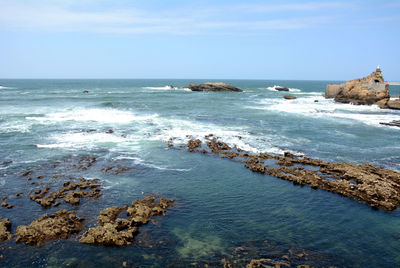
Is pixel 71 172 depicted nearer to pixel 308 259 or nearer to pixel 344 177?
pixel 308 259

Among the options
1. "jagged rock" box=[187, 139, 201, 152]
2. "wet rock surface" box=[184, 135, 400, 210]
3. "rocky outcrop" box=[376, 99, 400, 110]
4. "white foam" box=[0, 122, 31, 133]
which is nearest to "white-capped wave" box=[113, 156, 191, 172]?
"jagged rock" box=[187, 139, 201, 152]

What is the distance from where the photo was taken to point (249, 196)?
50.5ft

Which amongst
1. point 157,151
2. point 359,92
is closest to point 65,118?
point 157,151

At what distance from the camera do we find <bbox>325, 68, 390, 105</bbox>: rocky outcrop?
52094 millimetres

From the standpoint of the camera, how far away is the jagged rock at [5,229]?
11.2 meters

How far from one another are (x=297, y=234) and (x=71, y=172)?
549 inches

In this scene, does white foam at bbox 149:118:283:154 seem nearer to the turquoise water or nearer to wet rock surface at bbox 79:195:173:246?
the turquoise water

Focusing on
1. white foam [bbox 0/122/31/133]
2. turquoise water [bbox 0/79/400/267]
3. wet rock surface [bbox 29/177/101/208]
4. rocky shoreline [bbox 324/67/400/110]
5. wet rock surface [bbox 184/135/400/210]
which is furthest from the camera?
rocky shoreline [bbox 324/67/400/110]

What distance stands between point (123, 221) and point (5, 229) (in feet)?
15.5

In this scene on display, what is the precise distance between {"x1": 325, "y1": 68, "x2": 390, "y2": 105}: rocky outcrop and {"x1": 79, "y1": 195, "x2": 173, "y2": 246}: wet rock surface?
171ft

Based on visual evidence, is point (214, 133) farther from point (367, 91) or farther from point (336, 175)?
point (367, 91)

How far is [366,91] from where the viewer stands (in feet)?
177

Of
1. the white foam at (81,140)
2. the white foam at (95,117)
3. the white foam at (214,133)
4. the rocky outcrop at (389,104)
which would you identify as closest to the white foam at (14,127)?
the white foam at (95,117)

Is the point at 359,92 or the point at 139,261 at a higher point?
the point at 359,92
